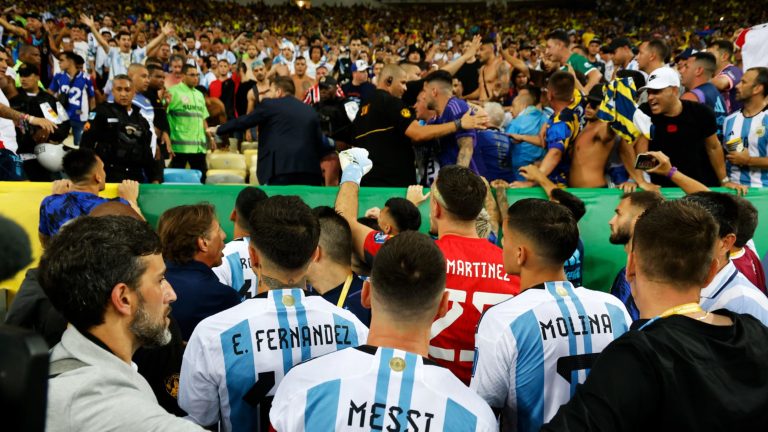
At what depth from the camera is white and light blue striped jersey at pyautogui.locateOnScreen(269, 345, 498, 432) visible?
1.79 metres

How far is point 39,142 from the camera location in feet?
23.2

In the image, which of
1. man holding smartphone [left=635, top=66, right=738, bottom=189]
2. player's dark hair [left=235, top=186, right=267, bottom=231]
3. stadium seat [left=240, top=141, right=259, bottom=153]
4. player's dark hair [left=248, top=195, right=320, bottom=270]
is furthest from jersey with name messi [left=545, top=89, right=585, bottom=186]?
stadium seat [left=240, top=141, right=259, bottom=153]

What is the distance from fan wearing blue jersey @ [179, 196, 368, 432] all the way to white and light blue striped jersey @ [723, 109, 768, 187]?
203 inches

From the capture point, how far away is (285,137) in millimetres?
6367

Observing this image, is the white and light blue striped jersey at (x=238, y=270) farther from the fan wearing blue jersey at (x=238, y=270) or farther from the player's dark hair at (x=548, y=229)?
the player's dark hair at (x=548, y=229)

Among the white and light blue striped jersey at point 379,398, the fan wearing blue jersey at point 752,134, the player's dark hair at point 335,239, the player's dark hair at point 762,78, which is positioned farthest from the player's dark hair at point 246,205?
the player's dark hair at point 762,78

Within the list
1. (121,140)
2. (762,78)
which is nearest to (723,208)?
(762,78)

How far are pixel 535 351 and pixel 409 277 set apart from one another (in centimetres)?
72

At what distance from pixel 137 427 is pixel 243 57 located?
14.7 metres

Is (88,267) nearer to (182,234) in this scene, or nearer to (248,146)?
(182,234)

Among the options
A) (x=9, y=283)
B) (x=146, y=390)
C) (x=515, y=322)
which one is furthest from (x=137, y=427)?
(x=9, y=283)

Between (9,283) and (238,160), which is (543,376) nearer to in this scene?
(9,283)

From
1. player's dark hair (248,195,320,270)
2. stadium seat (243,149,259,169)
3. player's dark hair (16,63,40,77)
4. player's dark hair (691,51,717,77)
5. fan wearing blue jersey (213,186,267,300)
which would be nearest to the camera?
player's dark hair (248,195,320,270)

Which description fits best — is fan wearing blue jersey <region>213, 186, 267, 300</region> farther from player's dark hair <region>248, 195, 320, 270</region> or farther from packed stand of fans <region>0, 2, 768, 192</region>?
packed stand of fans <region>0, 2, 768, 192</region>
